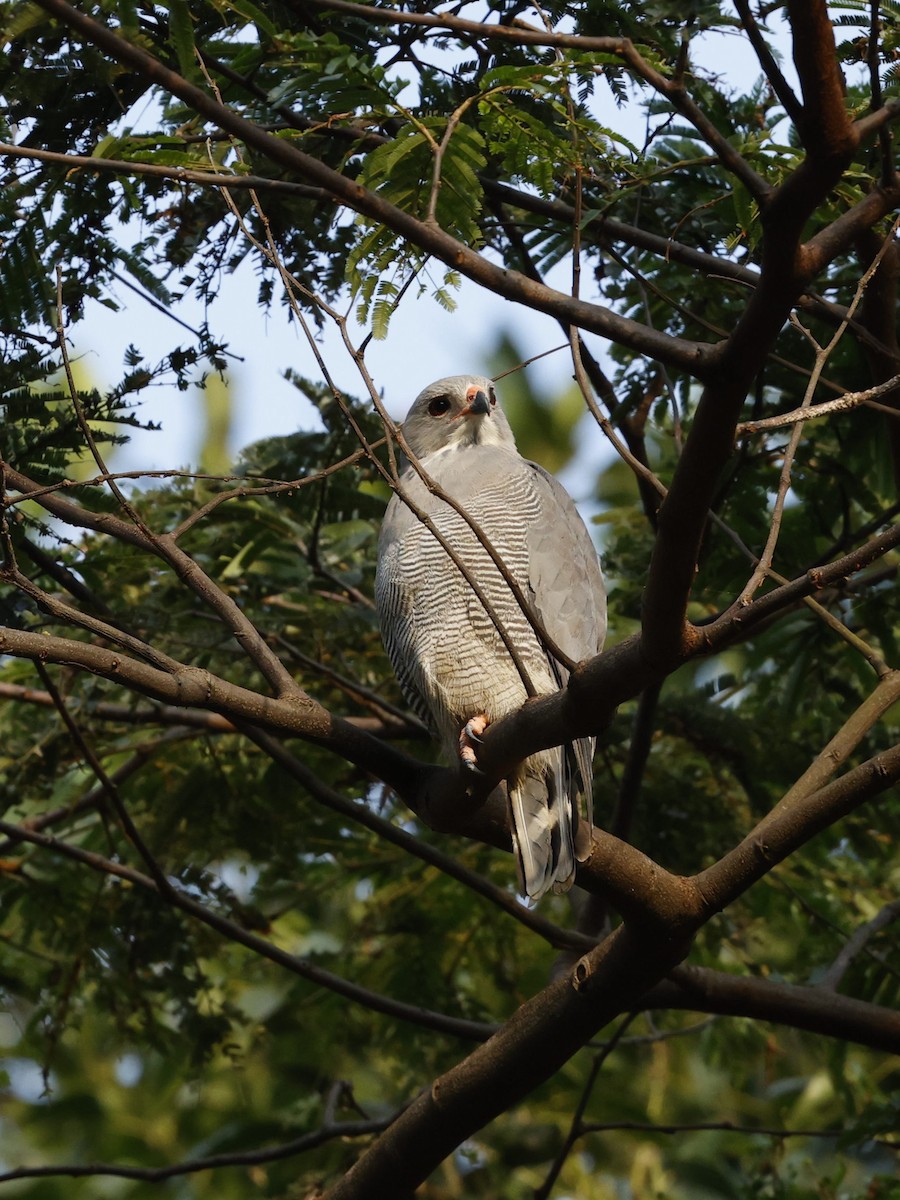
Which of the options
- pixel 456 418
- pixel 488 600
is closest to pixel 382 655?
pixel 456 418

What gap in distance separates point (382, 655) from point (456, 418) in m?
1.04

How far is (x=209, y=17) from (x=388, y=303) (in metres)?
1.03

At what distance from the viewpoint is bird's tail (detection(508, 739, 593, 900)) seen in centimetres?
328

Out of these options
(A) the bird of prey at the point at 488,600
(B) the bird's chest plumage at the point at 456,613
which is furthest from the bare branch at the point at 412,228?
(B) the bird's chest plumage at the point at 456,613

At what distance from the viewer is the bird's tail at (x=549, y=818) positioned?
10.7ft

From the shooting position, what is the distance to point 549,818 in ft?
11.6

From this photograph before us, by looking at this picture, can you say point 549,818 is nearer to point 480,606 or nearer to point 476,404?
point 480,606

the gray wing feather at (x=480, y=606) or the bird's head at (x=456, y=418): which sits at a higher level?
the bird's head at (x=456, y=418)

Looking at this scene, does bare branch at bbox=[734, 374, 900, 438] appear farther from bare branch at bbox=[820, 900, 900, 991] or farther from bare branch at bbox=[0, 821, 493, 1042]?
bare branch at bbox=[0, 821, 493, 1042]

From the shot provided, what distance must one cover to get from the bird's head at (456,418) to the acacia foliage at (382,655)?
0.32m

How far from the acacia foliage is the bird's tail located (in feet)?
0.32

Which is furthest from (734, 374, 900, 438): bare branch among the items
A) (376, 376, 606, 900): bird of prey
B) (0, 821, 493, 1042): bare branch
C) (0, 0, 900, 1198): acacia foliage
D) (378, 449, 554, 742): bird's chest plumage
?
(0, 821, 493, 1042): bare branch

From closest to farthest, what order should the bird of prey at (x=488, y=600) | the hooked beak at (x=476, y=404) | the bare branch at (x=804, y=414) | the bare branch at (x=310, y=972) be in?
the bare branch at (x=804, y=414) → the bare branch at (x=310, y=972) → the bird of prey at (x=488, y=600) → the hooked beak at (x=476, y=404)

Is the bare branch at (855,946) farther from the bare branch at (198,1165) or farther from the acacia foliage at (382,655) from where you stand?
the bare branch at (198,1165)
